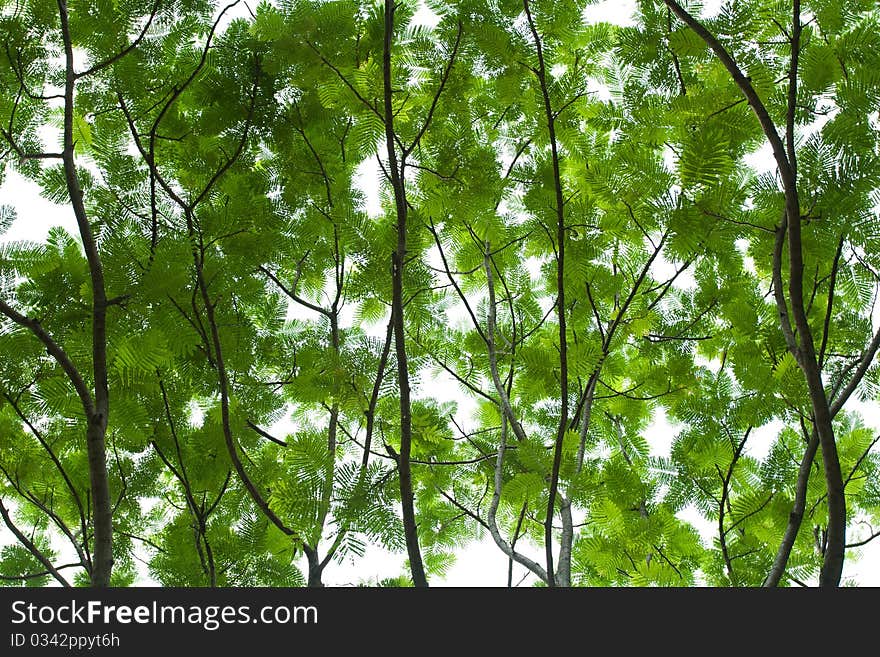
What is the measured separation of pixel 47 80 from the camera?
81.3 inches

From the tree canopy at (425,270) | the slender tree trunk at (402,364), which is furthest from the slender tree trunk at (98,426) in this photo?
the slender tree trunk at (402,364)

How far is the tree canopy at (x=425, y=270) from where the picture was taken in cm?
152

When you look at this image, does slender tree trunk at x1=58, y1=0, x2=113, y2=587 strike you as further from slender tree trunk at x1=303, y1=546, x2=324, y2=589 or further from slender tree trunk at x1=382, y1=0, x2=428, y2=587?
slender tree trunk at x1=382, y1=0, x2=428, y2=587

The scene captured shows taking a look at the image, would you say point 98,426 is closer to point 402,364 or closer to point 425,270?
point 402,364

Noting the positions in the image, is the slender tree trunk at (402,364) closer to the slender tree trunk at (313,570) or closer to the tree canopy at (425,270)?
the tree canopy at (425,270)

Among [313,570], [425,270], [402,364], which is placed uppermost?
[425,270]

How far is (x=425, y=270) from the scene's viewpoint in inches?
85.5

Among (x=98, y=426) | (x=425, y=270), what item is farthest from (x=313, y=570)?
(x=425, y=270)

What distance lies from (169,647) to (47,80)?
1745 mm

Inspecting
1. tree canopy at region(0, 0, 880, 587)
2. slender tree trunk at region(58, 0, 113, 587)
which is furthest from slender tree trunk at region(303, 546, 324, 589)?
slender tree trunk at region(58, 0, 113, 587)

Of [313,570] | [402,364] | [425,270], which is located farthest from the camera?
[425,270]

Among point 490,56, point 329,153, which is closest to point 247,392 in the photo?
point 329,153

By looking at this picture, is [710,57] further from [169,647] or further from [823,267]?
[169,647]

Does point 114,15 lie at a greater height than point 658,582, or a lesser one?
greater
